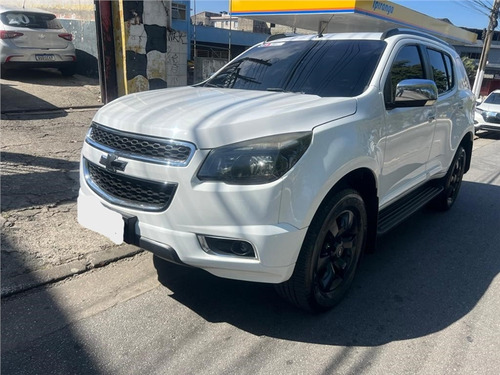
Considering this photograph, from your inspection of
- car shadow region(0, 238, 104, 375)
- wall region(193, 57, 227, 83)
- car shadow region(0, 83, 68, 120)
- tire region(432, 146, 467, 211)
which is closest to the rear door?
tire region(432, 146, 467, 211)

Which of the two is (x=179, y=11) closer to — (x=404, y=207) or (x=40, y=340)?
(x=404, y=207)

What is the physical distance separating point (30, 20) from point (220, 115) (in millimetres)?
9142

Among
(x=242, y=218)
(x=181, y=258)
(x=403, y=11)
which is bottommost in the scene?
(x=181, y=258)

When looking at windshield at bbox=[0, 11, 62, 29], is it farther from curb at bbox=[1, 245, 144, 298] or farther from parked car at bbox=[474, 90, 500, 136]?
parked car at bbox=[474, 90, 500, 136]

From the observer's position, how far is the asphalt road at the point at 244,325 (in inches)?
97.5

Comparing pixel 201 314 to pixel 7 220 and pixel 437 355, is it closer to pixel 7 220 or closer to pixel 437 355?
pixel 437 355

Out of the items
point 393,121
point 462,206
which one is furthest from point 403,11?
point 393,121

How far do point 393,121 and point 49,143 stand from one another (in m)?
→ 5.06

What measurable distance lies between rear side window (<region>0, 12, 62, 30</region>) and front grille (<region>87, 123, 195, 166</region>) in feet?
27.5

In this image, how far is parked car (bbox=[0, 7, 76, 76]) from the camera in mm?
9266

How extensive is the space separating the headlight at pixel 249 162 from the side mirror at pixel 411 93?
134 cm

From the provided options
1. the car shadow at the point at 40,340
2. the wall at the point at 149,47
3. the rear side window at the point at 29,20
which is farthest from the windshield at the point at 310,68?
the rear side window at the point at 29,20

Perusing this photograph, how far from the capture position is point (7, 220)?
Result: 3.88 metres

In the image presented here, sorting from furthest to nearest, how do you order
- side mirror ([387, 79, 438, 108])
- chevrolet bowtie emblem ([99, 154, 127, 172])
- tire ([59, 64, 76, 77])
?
tire ([59, 64, 76, 77])
side mirror ([387, 79, 438, 108])
chevrolet bowtie emblem ([99, 154, 127, 172])
